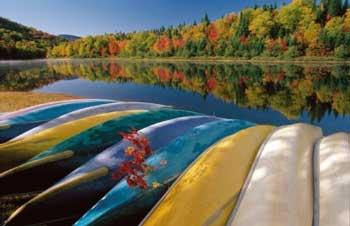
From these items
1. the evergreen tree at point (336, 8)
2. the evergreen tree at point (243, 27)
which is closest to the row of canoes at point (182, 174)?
the evergreen tree at point (336, 8)

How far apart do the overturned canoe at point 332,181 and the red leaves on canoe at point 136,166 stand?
2.05m

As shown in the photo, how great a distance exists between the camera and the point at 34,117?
25.4 feet

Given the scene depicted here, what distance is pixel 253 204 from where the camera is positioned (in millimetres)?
3744

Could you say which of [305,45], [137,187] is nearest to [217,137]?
[137,187]

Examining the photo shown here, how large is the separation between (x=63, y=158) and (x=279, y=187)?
3.37m

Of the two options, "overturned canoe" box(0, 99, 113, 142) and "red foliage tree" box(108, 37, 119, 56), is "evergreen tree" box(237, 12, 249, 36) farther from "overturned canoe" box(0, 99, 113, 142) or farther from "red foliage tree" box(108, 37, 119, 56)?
"overturned canoe" box(0, 99, 113, 142)

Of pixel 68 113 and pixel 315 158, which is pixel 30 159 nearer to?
pixel 68 113

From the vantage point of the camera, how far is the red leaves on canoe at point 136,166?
4559 millimetres

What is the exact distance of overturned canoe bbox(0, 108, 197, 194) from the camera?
17.9 feet

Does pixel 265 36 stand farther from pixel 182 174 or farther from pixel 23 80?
pixel 182 174

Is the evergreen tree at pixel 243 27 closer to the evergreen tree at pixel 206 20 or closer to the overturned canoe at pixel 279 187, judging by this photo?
the evergreen tree at pixel 206 20

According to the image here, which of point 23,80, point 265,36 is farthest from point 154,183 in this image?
point 265,36

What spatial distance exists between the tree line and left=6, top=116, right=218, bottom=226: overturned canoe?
64835 mm

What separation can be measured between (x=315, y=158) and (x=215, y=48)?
87.9 metres
